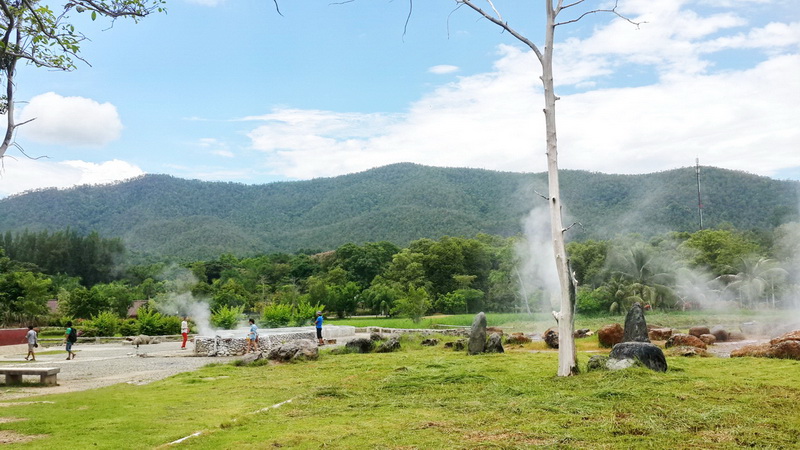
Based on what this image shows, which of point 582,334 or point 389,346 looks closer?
point 389,346

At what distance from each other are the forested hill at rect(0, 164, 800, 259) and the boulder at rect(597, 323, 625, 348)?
2128 inches

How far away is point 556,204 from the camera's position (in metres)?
12.0

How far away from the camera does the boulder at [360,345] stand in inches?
760

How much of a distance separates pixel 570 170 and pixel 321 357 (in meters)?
86.9

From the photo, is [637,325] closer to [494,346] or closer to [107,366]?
[494,346]

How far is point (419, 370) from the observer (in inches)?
484

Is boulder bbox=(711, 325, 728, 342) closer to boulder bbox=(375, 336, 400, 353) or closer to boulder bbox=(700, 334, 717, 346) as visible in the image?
boulder bbox=(700, 334, 717, 346)

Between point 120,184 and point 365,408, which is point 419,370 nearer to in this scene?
point 365,408

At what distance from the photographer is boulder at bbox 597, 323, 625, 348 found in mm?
18448

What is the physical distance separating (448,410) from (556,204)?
507 centimetres

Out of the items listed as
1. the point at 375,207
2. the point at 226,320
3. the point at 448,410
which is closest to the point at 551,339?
the point at 448,410

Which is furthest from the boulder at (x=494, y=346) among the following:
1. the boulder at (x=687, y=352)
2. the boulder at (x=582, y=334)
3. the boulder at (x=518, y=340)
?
the boulder at (x=582, y=334)

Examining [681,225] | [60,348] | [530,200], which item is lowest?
[60,348]

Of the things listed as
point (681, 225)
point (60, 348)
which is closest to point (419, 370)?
point (60, 348)
